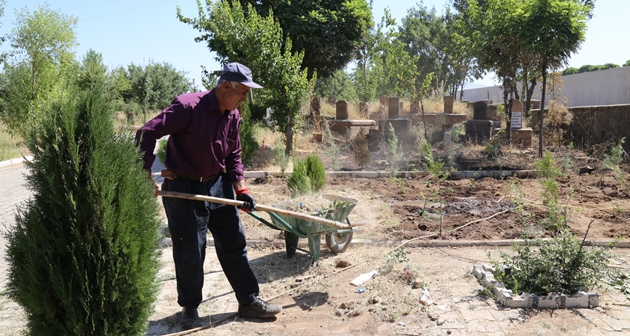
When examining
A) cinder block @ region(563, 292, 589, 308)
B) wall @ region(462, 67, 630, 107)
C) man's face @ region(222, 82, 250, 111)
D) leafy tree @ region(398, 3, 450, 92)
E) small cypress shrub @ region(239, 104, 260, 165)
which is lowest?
cinder block @ region(563, 292, 589, 308)

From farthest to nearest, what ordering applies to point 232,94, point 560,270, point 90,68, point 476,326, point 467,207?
point 90,68, point 467,207, point 560,270, point 232,94, point 476,326

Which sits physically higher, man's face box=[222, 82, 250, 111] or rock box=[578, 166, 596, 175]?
man's face box=[222, 82, 250, 111]

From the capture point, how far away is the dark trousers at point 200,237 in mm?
3811

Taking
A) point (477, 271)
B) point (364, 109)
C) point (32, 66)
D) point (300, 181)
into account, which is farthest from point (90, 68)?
point (477, 271)

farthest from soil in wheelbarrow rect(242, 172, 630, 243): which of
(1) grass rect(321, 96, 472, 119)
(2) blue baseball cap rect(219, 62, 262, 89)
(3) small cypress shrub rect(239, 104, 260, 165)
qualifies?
(1) grass rect(321, 96, 472, 119)

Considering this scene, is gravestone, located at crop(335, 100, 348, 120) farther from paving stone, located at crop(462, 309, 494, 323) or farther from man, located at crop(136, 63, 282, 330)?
paving stone, located at crop(462, 309, 494, 323)

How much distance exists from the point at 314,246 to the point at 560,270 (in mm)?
2198

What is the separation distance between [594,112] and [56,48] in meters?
16.7

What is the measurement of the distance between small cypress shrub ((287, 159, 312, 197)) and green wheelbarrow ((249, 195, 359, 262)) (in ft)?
5.34

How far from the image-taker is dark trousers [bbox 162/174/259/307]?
381 cm

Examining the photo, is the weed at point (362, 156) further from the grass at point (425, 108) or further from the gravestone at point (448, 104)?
the gravestone at point (448, 104)

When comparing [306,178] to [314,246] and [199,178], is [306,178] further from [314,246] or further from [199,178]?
[199,178]

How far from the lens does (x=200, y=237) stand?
12.7 feet

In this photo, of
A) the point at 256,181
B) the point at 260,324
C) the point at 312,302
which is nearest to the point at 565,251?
A: the point at 312,302
